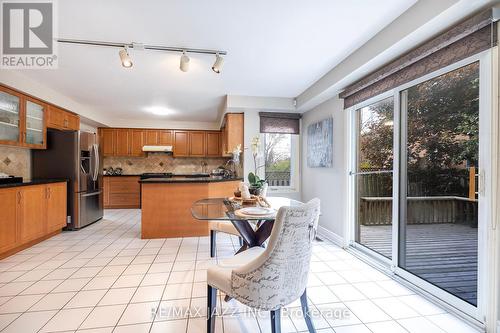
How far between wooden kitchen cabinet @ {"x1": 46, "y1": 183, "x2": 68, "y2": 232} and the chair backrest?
140 inches

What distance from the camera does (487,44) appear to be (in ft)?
4.97

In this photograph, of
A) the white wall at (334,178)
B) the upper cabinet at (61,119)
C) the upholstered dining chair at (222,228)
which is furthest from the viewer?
the upper cabinet at (61,119)

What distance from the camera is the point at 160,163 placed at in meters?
6.63

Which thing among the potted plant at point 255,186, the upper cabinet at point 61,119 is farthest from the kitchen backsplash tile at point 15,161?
the potted plant at point 255,186

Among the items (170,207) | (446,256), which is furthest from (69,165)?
(446,256)

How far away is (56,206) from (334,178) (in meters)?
4.27

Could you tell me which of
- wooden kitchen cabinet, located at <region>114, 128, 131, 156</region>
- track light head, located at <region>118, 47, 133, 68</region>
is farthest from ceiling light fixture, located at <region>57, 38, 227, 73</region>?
wooden kitchen cabinet, located at <region>114, 128, 131, 156</region>

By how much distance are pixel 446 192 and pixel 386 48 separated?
4.57ft

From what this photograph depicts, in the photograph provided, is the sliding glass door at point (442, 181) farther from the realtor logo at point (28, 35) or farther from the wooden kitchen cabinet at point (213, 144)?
the wooden kitchen cabinet at point (213, 144)

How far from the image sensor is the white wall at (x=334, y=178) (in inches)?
126

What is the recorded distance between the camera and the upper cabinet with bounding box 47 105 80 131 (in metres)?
3.87

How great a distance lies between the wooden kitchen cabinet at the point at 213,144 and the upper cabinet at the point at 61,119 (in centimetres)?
300

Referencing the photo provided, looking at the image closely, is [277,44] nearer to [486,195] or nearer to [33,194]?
[486,195]

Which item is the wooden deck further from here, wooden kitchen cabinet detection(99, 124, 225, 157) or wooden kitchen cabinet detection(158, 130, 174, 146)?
wooden kitchen cabinet detection(158, 130, 174, 146)
